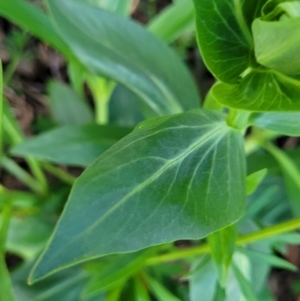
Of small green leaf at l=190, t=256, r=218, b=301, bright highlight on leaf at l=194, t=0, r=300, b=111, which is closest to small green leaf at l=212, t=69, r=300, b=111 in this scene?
bright highlight on leaf at l=194, t=0, r=300, b=111

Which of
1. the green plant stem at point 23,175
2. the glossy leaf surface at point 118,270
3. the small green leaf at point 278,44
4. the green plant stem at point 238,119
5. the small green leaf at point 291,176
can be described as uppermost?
the small green leaf at point 278,44

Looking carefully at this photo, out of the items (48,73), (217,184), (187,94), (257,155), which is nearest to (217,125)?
(217,184)

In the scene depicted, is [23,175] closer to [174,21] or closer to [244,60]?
[174,21]

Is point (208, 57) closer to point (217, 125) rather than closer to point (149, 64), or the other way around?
point (217, 125)

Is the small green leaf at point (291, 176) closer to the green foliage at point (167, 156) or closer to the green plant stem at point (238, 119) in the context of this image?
the green foliage at point (167, 156)

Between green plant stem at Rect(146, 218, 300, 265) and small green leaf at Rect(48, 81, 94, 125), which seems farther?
small green leaf at Rect(48, 81, 94, 125)

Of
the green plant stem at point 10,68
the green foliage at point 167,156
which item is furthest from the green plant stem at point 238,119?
the green plant stem at point 10,68

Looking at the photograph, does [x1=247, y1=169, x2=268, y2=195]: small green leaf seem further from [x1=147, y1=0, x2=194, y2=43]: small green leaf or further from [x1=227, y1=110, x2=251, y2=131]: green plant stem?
[x1=147, y1=0, x2=194, y2=43]: small green leaf
